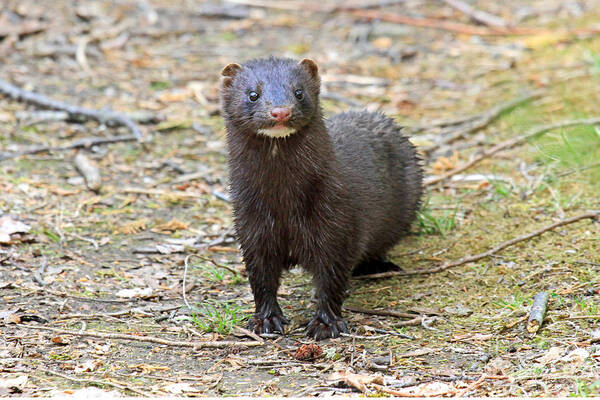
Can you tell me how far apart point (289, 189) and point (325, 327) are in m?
0.96

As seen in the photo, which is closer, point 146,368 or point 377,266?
point 146,368

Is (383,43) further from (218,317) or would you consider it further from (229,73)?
(218,317)

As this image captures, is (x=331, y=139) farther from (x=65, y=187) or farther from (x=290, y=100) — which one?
(x=65, y=187)

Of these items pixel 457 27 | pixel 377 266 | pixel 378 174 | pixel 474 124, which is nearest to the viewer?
pixel 378 174

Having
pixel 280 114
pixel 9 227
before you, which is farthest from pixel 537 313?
pixel 9 227

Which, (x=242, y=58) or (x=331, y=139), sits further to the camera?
(x=242, y=58)

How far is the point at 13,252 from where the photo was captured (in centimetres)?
600

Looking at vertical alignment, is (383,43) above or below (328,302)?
above

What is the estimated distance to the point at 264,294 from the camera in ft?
17.5

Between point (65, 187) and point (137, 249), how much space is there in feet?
4.40

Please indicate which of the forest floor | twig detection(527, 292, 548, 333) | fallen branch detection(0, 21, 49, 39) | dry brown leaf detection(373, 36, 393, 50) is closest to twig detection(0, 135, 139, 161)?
Answer: the forest floor

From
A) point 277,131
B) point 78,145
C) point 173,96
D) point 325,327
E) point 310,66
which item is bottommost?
point 325,327

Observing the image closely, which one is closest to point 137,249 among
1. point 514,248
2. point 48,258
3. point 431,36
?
point 48,258

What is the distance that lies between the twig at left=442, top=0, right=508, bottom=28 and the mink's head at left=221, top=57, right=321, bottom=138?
7.46 metres
